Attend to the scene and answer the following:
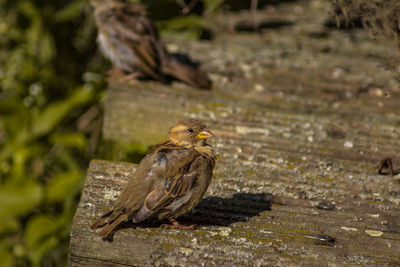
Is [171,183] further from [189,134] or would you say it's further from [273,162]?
[273,162]

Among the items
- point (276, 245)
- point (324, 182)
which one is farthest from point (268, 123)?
point (276, 245)

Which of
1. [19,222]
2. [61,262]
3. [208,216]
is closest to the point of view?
[208,216]

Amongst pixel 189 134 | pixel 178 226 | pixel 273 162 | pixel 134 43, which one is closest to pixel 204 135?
pixel 189 134

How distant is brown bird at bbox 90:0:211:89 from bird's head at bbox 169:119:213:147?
49.8 inches

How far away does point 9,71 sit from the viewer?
15.8ft

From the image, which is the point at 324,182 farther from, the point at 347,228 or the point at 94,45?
the point at 94,45

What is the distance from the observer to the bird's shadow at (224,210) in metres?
2.10

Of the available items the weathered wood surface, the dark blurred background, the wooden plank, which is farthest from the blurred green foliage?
the wooden plank

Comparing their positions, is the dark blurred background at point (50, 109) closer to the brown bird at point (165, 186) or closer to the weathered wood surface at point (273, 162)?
the weathered wood surface at point (273, 162)

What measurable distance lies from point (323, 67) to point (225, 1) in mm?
1720

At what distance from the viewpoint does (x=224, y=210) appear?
219 cm

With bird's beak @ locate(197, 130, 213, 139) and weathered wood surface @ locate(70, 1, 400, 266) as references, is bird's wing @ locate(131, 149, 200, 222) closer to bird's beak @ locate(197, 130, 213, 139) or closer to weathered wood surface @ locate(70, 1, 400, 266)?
weathered wood surface @ locate(70, 1, 400, 266)

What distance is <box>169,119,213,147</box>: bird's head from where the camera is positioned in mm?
2480

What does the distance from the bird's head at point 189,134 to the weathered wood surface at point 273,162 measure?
7.4 inches
